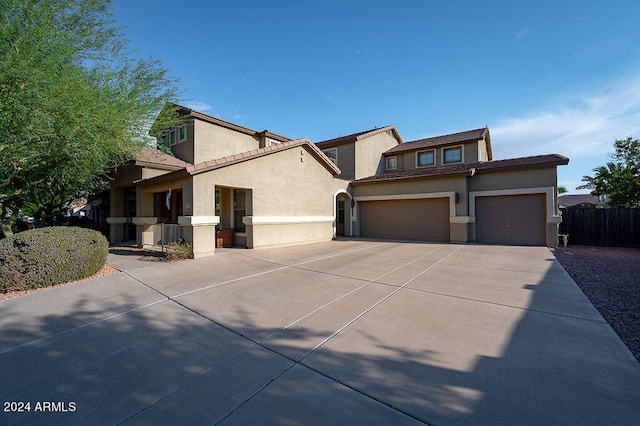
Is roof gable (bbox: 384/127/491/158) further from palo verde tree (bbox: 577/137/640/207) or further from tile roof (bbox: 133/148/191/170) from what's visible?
tile roof (bbox: 133/148/191/170)

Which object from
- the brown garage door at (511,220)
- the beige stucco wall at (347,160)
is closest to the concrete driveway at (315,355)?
the brown garage door at (511,220)

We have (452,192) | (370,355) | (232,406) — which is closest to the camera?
(232,406)

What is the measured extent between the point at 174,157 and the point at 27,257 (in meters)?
10.3

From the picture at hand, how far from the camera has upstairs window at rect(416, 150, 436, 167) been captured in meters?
19.3

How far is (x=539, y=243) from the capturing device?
1255cm

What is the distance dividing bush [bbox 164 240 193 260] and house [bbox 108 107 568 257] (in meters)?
0.22

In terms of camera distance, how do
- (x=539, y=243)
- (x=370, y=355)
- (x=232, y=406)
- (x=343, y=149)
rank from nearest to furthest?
(x=232, y=406), (x=370, y=355), (x=539, y=243), (x=343, y=149)

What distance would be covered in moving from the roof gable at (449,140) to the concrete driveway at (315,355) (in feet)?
46.7

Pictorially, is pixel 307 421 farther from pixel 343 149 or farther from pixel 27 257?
pixel 343 149

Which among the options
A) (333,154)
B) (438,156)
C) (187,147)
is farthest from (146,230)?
(438,156)

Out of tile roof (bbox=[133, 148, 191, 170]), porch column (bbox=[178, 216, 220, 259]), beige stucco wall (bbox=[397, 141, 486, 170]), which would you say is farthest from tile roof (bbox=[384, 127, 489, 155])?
porch column (bbox=[178, 216, 220, 259])

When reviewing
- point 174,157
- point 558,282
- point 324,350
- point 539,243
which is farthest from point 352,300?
point 174,157

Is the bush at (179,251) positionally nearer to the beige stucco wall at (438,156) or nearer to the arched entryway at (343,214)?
the arched entryway at (343,214)

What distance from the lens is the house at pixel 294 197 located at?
10.8 meters
